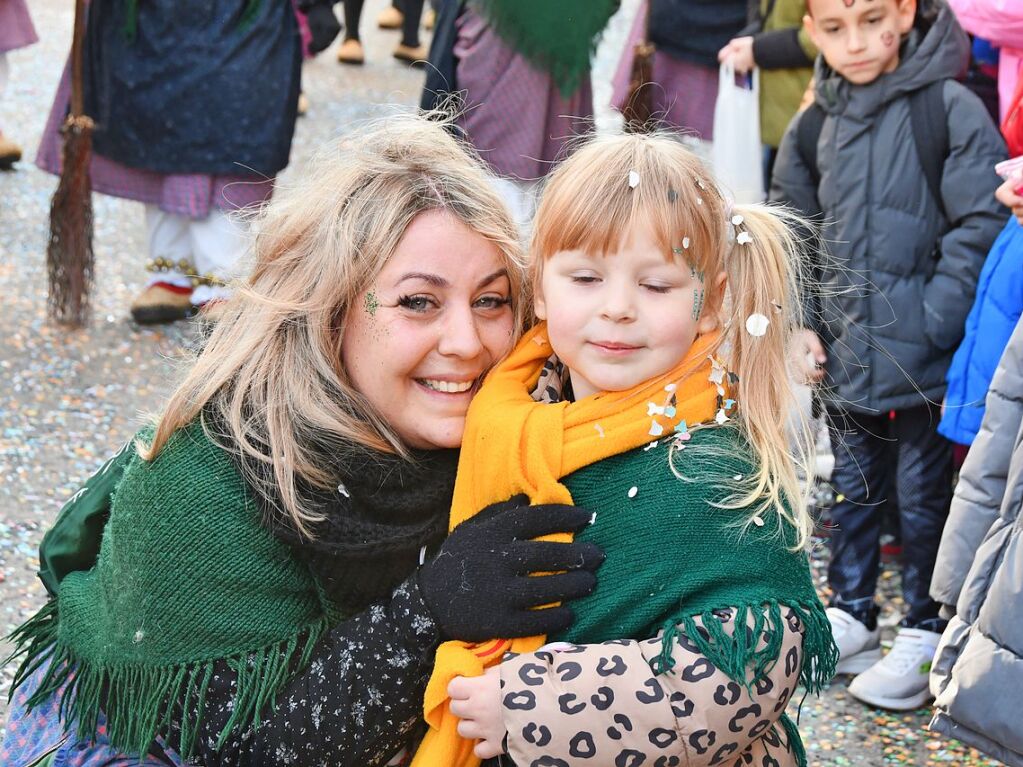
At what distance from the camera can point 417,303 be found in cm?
237

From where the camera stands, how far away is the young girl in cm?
196

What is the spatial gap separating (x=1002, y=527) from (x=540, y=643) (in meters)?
1.09

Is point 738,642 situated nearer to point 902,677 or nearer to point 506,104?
point 902,677

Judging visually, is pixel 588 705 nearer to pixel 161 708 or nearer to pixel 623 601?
pixel 623 601

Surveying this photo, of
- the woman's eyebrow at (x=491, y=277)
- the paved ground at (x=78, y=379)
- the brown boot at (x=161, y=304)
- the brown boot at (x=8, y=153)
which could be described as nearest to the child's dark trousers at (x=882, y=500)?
Answer: the paved ground at (x=78, y=379)

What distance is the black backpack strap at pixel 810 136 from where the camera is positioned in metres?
3.76

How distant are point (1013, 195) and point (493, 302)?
1.33 meters

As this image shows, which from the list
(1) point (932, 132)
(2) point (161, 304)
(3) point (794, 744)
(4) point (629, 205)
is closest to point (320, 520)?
(4) point (629, 205)

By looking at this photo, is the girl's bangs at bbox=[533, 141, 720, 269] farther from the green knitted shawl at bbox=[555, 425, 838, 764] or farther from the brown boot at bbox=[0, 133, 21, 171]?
the brown boot at bbox=[0, 133, 21, 171]

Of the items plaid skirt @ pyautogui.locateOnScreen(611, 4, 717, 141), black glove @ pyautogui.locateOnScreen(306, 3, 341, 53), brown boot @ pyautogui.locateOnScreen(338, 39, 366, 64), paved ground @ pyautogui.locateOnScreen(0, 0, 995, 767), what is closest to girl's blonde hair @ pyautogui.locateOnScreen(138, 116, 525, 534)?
paved ground @ pyautogui.locateOnScreen(0, 0, 995, 767)

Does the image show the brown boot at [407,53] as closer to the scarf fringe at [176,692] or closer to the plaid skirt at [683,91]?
the plaid skirt at [683,91]

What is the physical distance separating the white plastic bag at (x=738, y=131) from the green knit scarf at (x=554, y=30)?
58 cm

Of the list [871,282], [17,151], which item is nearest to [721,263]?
[871,282]

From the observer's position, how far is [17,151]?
7324 mm
